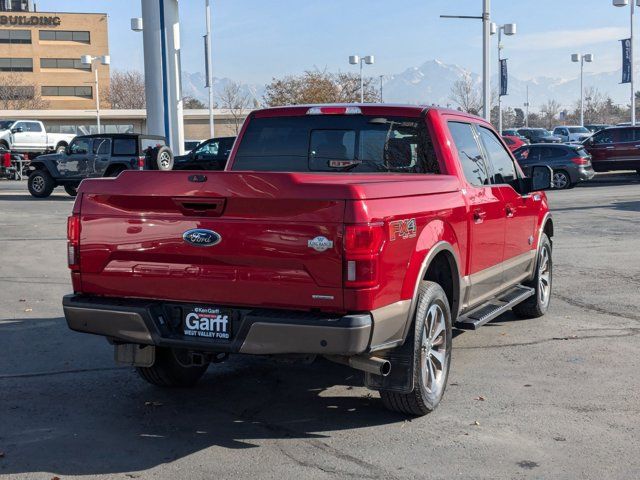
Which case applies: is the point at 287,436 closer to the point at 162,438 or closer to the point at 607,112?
the point at 162,438

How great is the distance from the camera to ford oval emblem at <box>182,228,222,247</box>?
16.3 ft

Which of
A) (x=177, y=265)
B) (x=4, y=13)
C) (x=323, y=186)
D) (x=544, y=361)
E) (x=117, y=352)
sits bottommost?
(x=544, y=361)

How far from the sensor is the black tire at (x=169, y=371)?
20.1 feet

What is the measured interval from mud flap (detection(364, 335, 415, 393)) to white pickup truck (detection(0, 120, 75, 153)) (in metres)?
37.4

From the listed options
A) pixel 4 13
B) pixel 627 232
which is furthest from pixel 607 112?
pixel 627 232

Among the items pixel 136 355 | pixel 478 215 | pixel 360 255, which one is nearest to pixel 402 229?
pixel 360 255

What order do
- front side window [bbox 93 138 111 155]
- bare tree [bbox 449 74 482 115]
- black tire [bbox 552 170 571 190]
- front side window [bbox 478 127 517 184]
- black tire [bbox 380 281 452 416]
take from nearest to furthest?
black tire [bbox 380 281 452 416] < front side window [bbox 478 127 517 184] < front side window [bbox 93 138 111 155] < black tire [bbox 552 170 571 190] < bare tree [bbox 449 74 482 115]

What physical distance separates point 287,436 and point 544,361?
2705 millimetres

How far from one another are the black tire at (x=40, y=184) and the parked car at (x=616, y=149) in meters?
19.5

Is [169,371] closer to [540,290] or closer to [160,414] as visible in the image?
[160,414]

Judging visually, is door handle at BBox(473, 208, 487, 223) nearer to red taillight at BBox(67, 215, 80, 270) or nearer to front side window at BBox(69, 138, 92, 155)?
red taillight at BBox(67, 215, 80, 270)

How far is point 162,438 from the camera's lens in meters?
5.22

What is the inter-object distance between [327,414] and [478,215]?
195 cm

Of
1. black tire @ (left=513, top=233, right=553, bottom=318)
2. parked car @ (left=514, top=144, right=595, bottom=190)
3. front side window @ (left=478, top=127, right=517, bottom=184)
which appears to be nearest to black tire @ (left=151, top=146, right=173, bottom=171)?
parked car @ (left=514, top=144, right=595, bottom=190)
